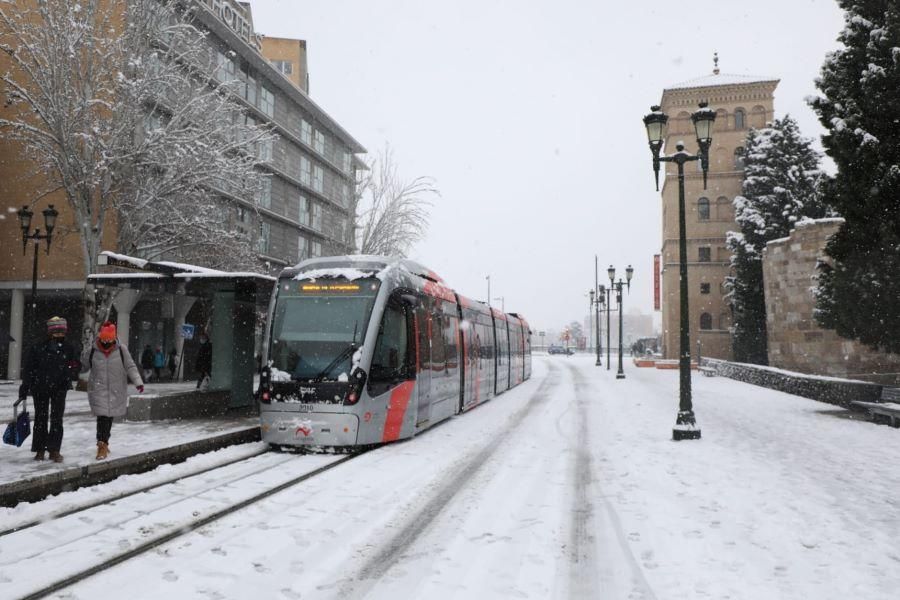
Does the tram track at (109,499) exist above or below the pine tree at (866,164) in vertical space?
below

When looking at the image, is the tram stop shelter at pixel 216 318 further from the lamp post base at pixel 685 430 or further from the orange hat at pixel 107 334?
the lamp post base at pixel 685 430

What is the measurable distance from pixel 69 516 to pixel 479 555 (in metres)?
3.95

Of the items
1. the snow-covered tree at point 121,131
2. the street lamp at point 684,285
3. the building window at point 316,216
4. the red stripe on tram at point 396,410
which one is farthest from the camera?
the building window at point 316,216

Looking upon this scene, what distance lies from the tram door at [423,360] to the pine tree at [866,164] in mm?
9870

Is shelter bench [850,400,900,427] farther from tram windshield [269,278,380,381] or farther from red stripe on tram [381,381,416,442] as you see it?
tram windshield [269,278,380,381]

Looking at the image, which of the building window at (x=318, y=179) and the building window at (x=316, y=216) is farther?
the building window at (x=318, y=179)

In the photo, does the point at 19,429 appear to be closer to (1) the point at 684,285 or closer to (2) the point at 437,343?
(2) the point at 437,343

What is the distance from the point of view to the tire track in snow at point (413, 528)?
444 cm

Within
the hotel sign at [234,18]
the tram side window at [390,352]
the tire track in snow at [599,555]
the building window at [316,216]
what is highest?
the hotel sign at [234,18]

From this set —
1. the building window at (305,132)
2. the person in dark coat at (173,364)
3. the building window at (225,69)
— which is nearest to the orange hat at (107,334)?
the person in dark coat at (173,364)

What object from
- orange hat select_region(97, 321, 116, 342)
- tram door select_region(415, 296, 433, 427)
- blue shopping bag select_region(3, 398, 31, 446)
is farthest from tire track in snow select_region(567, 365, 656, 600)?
blue shopping bag select_region(3, 398, 31, 446)

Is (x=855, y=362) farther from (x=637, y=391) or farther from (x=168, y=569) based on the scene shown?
(x=168, y=569)

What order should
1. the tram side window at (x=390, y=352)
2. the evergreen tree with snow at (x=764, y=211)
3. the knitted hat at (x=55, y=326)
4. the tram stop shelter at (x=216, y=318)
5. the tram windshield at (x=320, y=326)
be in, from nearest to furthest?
the knitted hat at (x=55, y=326) → the tram windshield at (x=320, y=326) → the tram side window at (x=390, y=352) → the tram stop shelter at (x=216, y=318) → the evergreen tree with snow at (x=764, y=211)

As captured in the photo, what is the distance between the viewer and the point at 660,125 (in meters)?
12.2
